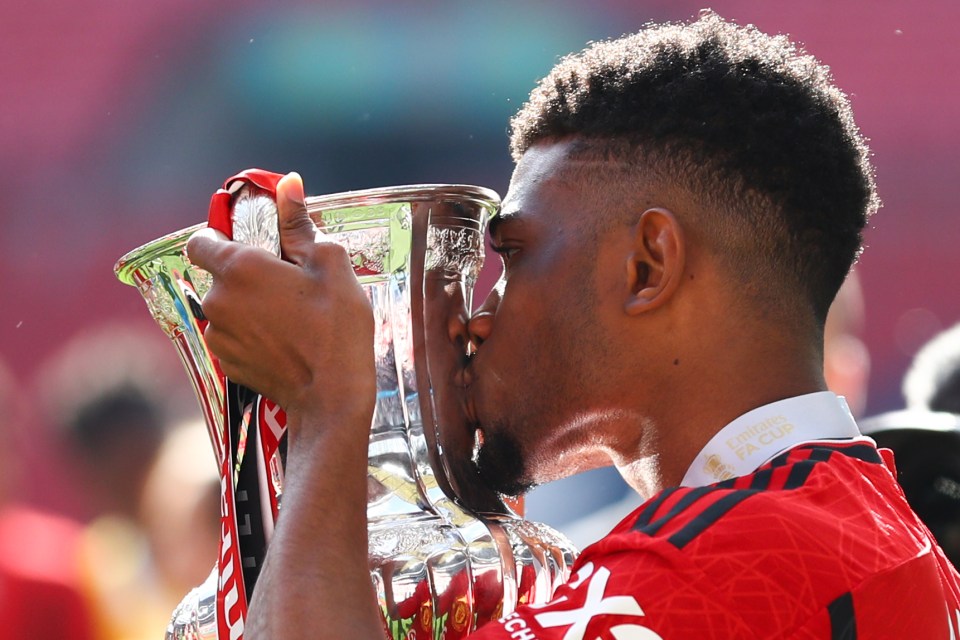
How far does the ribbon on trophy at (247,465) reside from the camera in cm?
113

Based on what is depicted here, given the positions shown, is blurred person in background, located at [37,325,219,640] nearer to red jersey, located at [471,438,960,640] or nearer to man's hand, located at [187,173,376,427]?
man's hand, located at [187,173,376,427]

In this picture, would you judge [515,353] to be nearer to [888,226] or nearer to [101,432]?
[101,432]

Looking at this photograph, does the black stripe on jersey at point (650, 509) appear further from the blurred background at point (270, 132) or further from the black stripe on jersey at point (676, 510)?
the blurred background at point (270, 132)

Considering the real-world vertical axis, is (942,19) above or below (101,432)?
above

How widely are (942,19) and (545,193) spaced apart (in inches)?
135

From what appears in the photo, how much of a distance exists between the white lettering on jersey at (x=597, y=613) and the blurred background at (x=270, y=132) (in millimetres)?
2488

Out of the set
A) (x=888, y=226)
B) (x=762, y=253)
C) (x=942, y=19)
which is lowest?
(x=888, y=226)

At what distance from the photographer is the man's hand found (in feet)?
3.59

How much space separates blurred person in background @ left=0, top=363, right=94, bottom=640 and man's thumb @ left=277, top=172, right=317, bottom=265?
240 centimetres

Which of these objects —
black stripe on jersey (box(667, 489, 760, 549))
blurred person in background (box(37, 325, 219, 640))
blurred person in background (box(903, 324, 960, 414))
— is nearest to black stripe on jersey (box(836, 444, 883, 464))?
black stripe on jersey (box(667, 489, 760, 549))

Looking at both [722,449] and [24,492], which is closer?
[722,449]

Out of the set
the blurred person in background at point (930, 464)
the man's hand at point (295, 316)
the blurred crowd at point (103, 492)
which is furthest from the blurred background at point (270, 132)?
the man's hand at point (295, 316)

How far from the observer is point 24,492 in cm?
332

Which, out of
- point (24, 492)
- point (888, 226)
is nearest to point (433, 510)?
point (24, 492)
